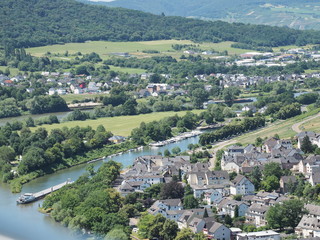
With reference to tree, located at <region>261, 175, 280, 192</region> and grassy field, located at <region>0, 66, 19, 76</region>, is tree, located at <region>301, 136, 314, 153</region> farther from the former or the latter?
grassy field, located at <region>0, 66, 19, 76</region>

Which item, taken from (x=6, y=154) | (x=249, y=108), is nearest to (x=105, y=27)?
(x=249, y=108)

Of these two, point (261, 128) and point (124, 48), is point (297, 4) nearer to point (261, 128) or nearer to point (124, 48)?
point (124, 48)

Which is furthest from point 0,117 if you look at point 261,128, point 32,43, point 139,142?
point 32,43

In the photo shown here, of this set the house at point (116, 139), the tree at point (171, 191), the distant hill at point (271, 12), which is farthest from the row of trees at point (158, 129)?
the distant hill at point (271, 12)

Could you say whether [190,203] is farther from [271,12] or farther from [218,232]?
[271,12]

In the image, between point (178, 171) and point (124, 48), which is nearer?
point (178, 171)

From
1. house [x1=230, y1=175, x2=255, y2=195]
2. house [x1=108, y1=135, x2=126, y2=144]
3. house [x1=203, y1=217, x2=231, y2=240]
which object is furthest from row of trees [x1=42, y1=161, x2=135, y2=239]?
house [x1=108, y1=135, x2=126, y2=144]
